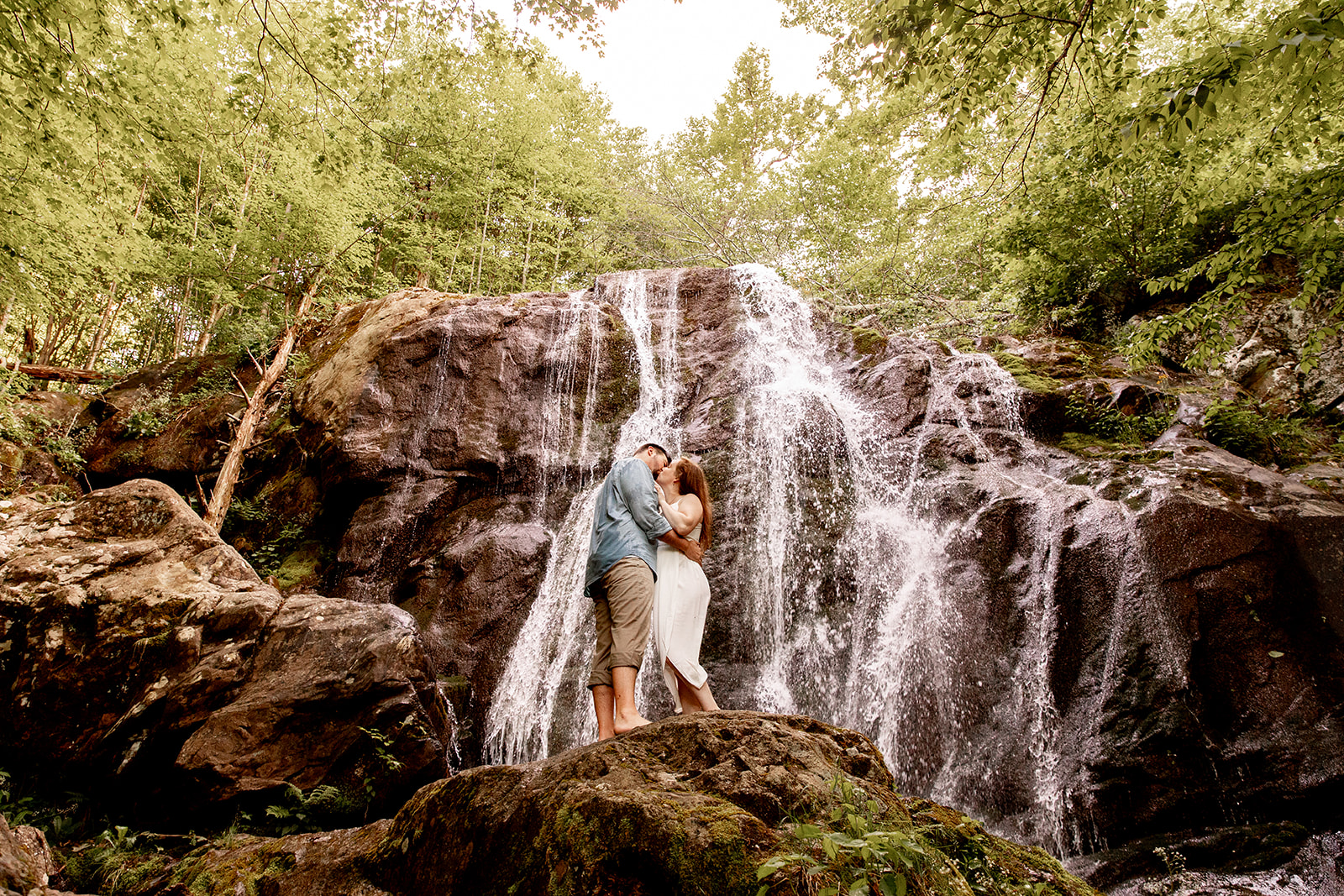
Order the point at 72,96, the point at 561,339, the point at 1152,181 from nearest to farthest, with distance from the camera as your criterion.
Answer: the point at 72,96 < the point at 1152,181 < the point at 561,339

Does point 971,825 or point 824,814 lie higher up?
point 824,814

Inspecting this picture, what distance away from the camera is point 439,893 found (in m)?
2.39

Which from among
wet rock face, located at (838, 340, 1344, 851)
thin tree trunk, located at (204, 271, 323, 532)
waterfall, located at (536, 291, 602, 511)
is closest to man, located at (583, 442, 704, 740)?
wet rock face, located at (838, 340, 1344, 851)

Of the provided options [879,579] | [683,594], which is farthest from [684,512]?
[879,579]

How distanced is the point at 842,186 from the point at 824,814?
14785 mm

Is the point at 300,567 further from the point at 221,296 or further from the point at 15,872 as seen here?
the point at 15,872

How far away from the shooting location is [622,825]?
188 cm

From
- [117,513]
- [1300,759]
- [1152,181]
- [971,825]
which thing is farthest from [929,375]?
[117,513]

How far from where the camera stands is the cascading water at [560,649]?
6645mm

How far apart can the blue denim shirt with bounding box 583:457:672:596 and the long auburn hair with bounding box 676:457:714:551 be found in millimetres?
255

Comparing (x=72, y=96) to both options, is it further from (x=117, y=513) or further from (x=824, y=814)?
(x=824, y=814)

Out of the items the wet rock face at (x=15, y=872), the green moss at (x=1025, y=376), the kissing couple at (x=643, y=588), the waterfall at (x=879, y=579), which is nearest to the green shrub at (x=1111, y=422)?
the green moss at (x=1025, y=376)

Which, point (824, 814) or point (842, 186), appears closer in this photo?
point (824, 814)

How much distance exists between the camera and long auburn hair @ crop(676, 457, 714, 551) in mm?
3949
